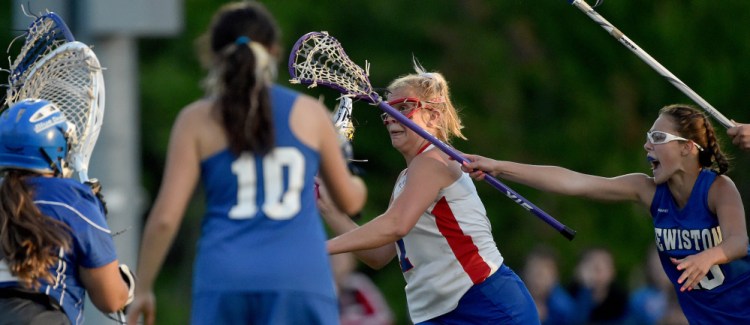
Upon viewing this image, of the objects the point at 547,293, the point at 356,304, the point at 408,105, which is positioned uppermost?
the point at 408,105

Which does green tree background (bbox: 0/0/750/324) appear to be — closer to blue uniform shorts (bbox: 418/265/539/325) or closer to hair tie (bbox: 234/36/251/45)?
blue uniform shorts (bbox: 418/265/539/325)

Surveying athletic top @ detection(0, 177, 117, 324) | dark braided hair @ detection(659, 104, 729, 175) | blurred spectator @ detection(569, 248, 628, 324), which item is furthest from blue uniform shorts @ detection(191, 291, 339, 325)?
blurred spectator @ detection(569, 248, 628, 324)

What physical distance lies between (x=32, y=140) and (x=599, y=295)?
25.5 feet

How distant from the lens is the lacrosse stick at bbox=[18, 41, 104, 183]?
6004 mm

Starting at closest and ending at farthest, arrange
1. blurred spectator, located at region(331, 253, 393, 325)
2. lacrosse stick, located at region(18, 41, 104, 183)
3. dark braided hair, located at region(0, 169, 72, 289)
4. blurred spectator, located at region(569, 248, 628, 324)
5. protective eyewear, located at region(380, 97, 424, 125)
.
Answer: dark braided hair, located at region(0, 169, 72, 289), lacrosse stick, located at region(18, 41, 104, 183), protective eyewear, located at region(380, 97, 424, 125), blurred spectator, located at region(331, 253, 393, 325), blurred spectator, located at region(569, 248, 628, 324)

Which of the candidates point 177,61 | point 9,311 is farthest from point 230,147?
point 177,61

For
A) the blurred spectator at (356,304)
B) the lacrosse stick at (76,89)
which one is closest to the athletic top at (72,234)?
the lacrosse stick at (76,89)

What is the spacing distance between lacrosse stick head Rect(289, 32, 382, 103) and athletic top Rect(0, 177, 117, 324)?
4.88 feet

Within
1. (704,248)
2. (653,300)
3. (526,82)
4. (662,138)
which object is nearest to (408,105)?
(662,138)

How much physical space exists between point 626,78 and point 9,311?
42.1 feet

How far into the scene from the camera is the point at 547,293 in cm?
1248

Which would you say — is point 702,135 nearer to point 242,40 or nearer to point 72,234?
point 242,40

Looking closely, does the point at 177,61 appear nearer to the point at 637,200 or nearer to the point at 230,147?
the point at 637,200

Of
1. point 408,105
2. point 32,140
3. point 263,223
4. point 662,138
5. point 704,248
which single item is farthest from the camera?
point 408,105
